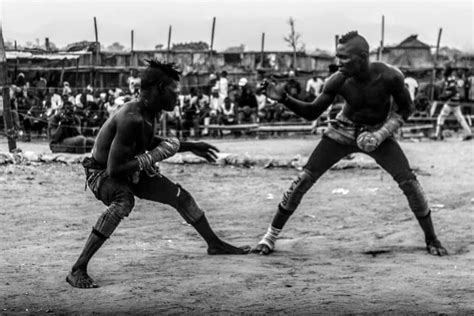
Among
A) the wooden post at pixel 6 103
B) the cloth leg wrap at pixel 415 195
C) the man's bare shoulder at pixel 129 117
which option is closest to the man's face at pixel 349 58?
the cloth leg wrap at pixel 415 195

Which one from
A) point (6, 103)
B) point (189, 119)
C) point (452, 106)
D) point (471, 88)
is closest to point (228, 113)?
point (189, 119)

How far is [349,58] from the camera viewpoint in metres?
7.31

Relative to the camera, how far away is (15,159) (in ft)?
43.8

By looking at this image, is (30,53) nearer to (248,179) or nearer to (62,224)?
(248,179)

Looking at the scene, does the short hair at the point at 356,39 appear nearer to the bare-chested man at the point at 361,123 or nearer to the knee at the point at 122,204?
the bare-chested man at the point at 361,123

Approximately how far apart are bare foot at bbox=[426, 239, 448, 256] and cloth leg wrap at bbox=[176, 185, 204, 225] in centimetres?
210

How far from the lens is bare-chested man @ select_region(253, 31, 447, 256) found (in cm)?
736

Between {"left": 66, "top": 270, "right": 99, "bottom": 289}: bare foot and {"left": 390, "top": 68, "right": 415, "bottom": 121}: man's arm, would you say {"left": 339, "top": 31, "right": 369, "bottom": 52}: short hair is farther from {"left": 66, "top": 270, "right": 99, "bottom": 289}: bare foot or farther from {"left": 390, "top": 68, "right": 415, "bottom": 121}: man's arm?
A: {"left": 66, "top": 270, "right": 99, "bottom": 289}: bare foot

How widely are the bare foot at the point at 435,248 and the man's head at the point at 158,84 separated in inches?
110

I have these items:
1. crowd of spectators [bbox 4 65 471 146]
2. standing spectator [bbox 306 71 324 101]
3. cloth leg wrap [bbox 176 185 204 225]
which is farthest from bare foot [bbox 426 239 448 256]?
standing spectator [bbox 306 71 324 101]

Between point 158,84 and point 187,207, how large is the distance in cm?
114

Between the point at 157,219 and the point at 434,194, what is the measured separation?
3792 millimetres

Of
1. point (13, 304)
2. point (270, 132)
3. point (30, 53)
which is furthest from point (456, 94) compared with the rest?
point (13, 304)

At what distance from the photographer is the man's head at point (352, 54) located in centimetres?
731
